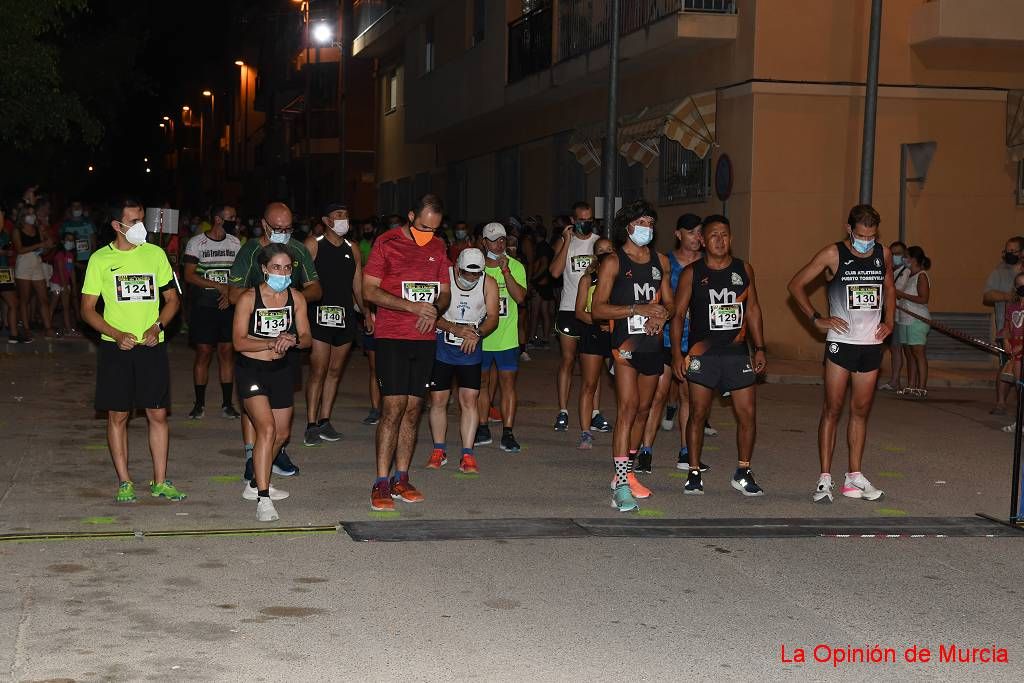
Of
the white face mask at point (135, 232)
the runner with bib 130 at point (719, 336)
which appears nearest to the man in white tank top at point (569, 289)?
the runner with bib 130 at point (719, 336)

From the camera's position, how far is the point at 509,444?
1166 centimetres

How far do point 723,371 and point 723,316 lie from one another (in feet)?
1.21

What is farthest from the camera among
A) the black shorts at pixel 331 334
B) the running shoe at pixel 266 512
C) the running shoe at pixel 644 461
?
the black shorts at pixel 331 334

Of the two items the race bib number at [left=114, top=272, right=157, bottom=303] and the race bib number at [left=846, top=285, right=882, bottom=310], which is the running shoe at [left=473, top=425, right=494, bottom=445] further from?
the race bib number at [left=114, top=272, right=157, bottom=303]

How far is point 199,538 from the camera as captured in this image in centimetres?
806

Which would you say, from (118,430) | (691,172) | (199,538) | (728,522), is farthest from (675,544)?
(691,172)

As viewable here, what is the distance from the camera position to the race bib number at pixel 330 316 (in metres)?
11.9

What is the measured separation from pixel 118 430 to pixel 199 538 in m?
1.34

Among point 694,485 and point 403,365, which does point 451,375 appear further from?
point 694,485

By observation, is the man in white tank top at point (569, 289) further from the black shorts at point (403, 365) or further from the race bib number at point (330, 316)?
the black shorts at point (403, 365)

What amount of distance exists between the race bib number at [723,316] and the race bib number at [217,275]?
197 inches

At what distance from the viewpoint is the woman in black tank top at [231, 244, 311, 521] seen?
8.66m

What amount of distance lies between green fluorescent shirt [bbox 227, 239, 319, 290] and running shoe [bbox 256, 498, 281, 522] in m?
1.50

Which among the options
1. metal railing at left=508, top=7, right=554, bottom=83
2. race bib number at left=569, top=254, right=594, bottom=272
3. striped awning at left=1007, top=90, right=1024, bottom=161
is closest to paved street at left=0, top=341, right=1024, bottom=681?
race bib number at left=569, top=254, right=594, bottom=272
